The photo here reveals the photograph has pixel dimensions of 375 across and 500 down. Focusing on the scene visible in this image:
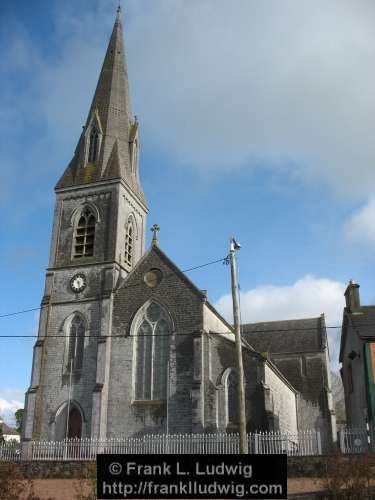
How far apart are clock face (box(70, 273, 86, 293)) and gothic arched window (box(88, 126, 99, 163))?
9.36 meters

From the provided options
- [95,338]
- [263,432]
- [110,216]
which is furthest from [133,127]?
[263,432]

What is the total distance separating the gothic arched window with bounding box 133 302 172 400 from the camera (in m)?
30.0

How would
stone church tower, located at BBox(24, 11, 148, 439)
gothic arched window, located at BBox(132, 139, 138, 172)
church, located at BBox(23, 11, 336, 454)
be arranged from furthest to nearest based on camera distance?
1. gothic arched window, located at BBox(132, 139, 138, 172)
2. stone church tower, located at BBox(24, 11, 148, 439)
3. church, located at BBox(23, 11, 336, 454)

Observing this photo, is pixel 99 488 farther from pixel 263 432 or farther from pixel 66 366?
pixel 66 366

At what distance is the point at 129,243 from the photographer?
37.1 meters

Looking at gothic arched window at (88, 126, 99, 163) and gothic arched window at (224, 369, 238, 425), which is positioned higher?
gothic arched window at (88, 126, 99, 163)

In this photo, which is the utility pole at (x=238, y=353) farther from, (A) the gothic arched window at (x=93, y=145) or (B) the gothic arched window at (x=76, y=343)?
(A) the gothic arched window at (x=93, y=145)

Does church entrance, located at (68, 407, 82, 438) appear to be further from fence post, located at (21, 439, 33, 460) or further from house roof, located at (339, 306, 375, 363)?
house roof, located at (339, 306, 375, 363)

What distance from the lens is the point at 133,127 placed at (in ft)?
135

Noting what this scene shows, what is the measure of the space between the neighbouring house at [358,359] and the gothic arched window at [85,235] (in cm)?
1730

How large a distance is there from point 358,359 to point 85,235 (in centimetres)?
1933

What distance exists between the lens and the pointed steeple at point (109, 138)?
37.8 meters
